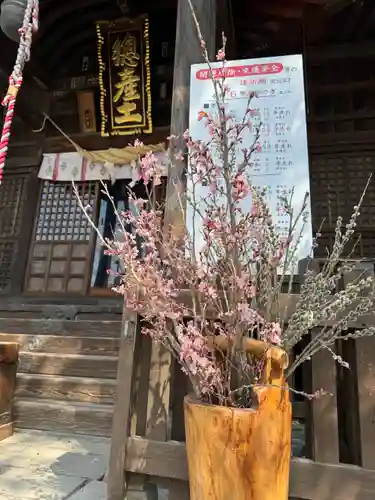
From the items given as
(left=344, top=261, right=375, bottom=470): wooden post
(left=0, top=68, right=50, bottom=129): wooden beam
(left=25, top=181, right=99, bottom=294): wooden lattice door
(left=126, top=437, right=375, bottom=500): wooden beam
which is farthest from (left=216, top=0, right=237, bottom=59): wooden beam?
(left=126, top=437, right=375, bottom=500): wooden beam

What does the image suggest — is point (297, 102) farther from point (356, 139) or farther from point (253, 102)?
point (356, 139)

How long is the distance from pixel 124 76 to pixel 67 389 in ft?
14.2

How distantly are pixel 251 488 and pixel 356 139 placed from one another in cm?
510

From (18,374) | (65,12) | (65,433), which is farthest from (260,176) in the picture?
(65,12)

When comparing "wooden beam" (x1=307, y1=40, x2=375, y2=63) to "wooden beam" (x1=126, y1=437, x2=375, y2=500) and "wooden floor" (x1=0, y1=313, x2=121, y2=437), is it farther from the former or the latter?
"wooden beam" (x1=126, y1=437, x2=375, y2=500)

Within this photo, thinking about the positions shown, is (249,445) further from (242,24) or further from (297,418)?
(242,24)

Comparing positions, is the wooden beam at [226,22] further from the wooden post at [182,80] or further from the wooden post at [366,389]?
the wooden post at [366,389]

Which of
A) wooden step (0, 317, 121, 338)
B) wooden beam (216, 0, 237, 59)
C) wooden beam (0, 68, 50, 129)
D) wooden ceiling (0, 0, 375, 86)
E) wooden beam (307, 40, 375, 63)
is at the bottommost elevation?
wooden step (0, 317, 121, 338)

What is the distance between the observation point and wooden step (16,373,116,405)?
3666 mm

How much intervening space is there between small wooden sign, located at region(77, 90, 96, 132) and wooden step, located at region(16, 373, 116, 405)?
414cm

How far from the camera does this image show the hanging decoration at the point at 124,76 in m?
5.51

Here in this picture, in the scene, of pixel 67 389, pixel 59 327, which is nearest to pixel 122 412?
pixel 67 389

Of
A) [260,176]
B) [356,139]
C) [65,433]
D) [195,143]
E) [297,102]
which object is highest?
[356,139]

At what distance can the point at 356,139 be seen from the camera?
5.41 m
